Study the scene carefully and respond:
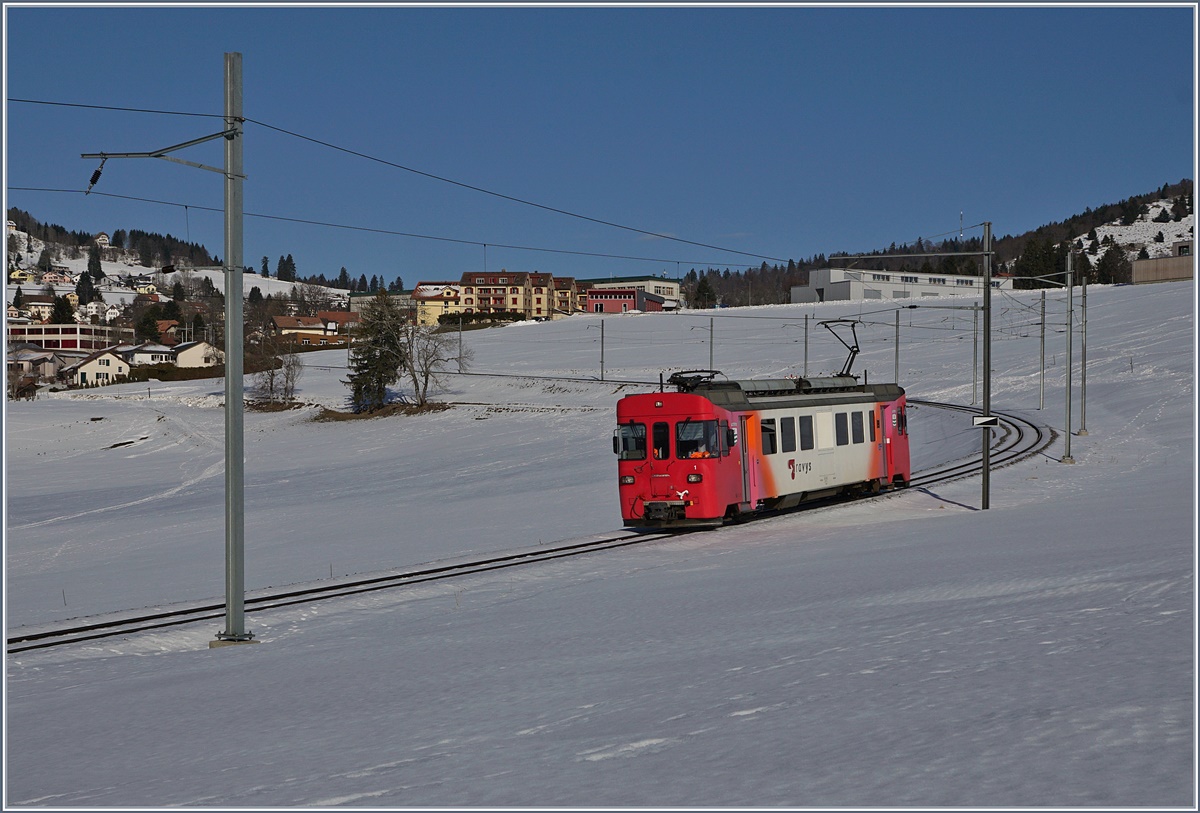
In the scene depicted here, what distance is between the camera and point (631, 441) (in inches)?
1059

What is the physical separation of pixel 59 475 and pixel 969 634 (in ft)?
212

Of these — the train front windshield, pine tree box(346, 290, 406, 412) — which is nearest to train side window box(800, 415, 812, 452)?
the train front windshield

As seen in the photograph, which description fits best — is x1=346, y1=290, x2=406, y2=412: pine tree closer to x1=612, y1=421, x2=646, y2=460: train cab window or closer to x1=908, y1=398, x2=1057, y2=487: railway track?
x1=908, y1=398, x2=1057, y2=487: railway track

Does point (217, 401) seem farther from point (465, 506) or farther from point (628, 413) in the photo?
point (628, 413)

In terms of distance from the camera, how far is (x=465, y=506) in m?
42.7

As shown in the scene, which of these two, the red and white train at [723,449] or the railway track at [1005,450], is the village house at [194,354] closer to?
the railway track at [1005,450]

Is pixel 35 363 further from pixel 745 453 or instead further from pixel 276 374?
pixel 745 453

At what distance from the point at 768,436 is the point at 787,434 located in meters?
0.93

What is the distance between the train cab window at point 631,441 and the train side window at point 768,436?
9.74ft

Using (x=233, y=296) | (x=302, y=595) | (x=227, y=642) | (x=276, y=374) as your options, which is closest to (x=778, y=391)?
(x=302, y=595)

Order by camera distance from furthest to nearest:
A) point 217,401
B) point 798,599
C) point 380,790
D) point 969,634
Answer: point 217,401
point 798,599
point 969,634
point 380,790

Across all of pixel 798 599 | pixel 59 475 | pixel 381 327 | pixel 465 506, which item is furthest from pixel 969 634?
pixel 381 327

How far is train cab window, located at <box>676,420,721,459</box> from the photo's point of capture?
84.4ft

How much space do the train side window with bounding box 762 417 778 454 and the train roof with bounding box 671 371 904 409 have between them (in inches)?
15.6
